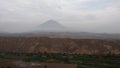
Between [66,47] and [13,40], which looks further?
[13,40]

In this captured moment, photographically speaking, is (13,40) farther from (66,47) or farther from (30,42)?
(66,47)

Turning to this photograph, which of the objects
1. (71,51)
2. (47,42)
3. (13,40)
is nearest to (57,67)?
(71,51)

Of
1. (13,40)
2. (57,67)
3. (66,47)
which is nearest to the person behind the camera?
(57,67)

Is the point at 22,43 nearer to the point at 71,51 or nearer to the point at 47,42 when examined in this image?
the point at 47,42

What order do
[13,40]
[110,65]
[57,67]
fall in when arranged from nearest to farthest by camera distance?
1. [57,67]
2. [110,65]
3. [13,40]

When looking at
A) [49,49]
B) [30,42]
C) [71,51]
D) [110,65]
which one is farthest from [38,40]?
[110,65]

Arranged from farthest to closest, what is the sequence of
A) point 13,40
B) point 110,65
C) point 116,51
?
point 13,40, point 116,51, point 110,65
